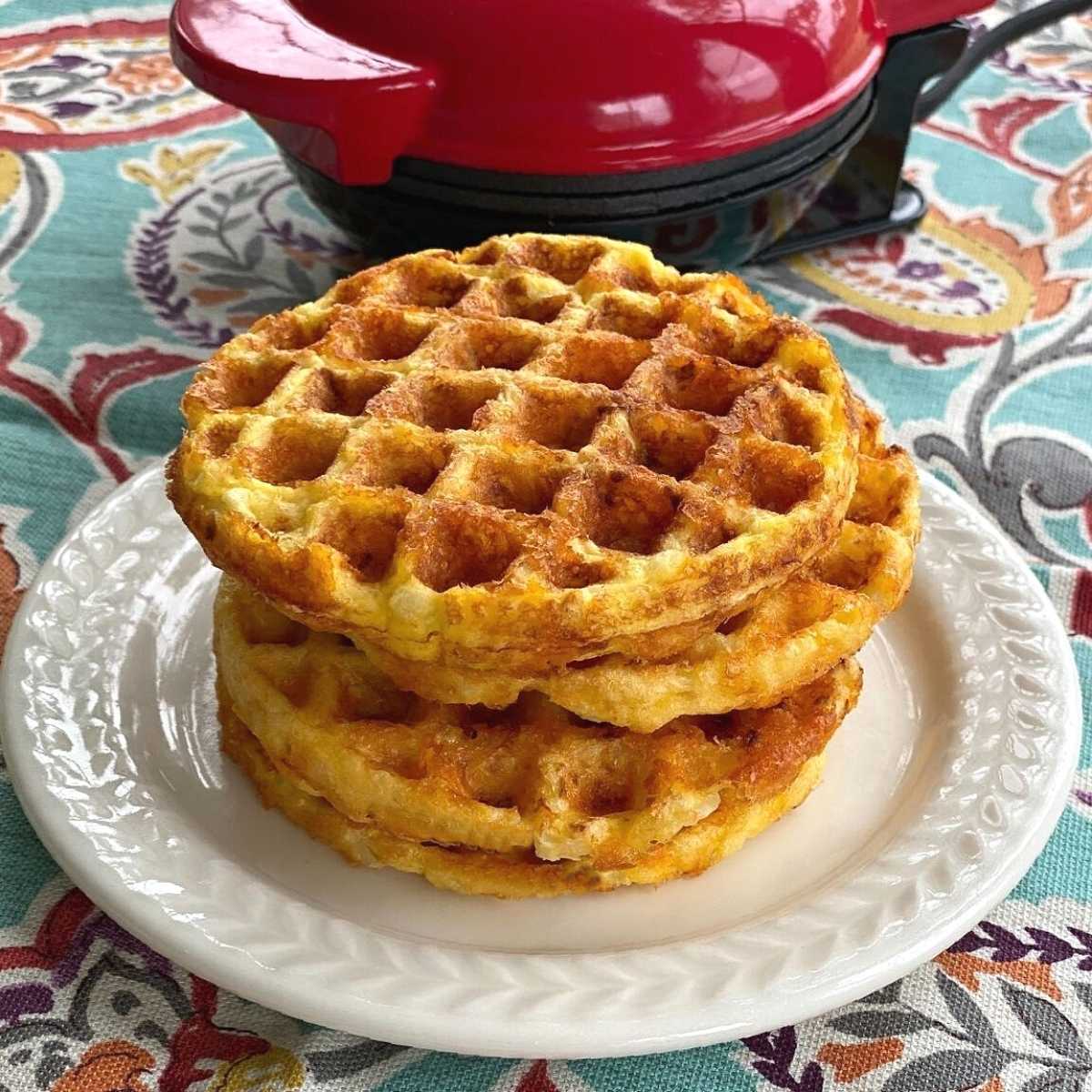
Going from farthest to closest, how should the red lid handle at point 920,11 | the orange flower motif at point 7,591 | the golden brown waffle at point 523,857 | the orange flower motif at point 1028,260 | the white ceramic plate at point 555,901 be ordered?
the orange flower motif at point 1028,260 → the red lid handle at point 920,11 → the orange flower motif at point 7,591 → the golden brown waffle at point 523,857 → the white ceramic plate at point 555,901

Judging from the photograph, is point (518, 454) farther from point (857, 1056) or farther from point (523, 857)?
point (857, 1056)

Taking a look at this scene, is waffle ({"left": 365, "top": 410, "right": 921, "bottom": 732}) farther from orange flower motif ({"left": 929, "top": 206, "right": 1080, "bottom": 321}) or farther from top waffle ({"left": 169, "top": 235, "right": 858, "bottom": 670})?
orange flower motif ({"left": 929, "top": 206, "right": 1080, "bottom": 321})

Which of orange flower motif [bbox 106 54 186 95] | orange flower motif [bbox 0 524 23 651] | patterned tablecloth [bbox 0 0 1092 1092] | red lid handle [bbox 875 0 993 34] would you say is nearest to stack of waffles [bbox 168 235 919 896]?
patterned tablecloth [bbox 0 0 1092 1092]

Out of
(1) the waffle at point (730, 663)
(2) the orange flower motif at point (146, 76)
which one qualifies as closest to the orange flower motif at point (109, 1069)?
(1) the waffle at point (730, 663)

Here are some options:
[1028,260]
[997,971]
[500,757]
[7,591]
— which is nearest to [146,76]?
[7,591]

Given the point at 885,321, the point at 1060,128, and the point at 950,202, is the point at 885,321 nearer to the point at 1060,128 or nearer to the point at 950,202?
the point at 950,202

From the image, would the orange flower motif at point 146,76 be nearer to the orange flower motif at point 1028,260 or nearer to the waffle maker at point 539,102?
the waffle maker at point 539,102
